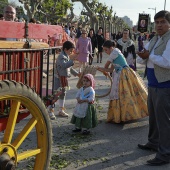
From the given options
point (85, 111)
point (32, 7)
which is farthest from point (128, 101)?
point (32, 7)

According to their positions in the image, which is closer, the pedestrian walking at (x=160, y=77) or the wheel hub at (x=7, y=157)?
Answer: the wheel hub at (x=7, y=157)

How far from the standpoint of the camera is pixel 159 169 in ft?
13.0

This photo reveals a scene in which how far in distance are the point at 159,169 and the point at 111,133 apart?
1.44 meters

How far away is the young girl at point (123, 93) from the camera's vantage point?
572cm

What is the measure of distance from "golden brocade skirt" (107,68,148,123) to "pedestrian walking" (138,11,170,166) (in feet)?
4.75

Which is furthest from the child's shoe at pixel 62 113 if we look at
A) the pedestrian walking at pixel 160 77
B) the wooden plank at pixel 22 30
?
the wooden plank at pixel 22 30

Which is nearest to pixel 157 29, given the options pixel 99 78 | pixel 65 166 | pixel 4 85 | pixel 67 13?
pixel 65 166

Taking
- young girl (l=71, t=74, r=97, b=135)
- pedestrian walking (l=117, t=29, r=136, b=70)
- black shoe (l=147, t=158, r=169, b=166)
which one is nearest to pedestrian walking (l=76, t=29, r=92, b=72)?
pedestrian walking (l=117, t=29, r=136, b=70)

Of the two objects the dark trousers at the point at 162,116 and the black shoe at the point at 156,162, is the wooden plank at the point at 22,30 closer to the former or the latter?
the dark trousers at the point at 162,116

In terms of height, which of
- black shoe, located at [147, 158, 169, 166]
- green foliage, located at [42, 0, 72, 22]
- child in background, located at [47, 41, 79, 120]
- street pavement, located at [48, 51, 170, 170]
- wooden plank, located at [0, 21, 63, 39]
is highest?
green foliage, located at [42, 0, 72, 22]

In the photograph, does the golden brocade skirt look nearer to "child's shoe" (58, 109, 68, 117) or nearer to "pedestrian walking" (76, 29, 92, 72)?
"child's shoe" (58, 109, 68, 117)

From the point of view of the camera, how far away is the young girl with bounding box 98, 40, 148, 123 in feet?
18.8

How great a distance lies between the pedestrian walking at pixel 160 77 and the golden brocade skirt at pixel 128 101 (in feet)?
4.75

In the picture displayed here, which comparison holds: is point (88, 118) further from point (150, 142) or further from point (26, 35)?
point (26, 35)
